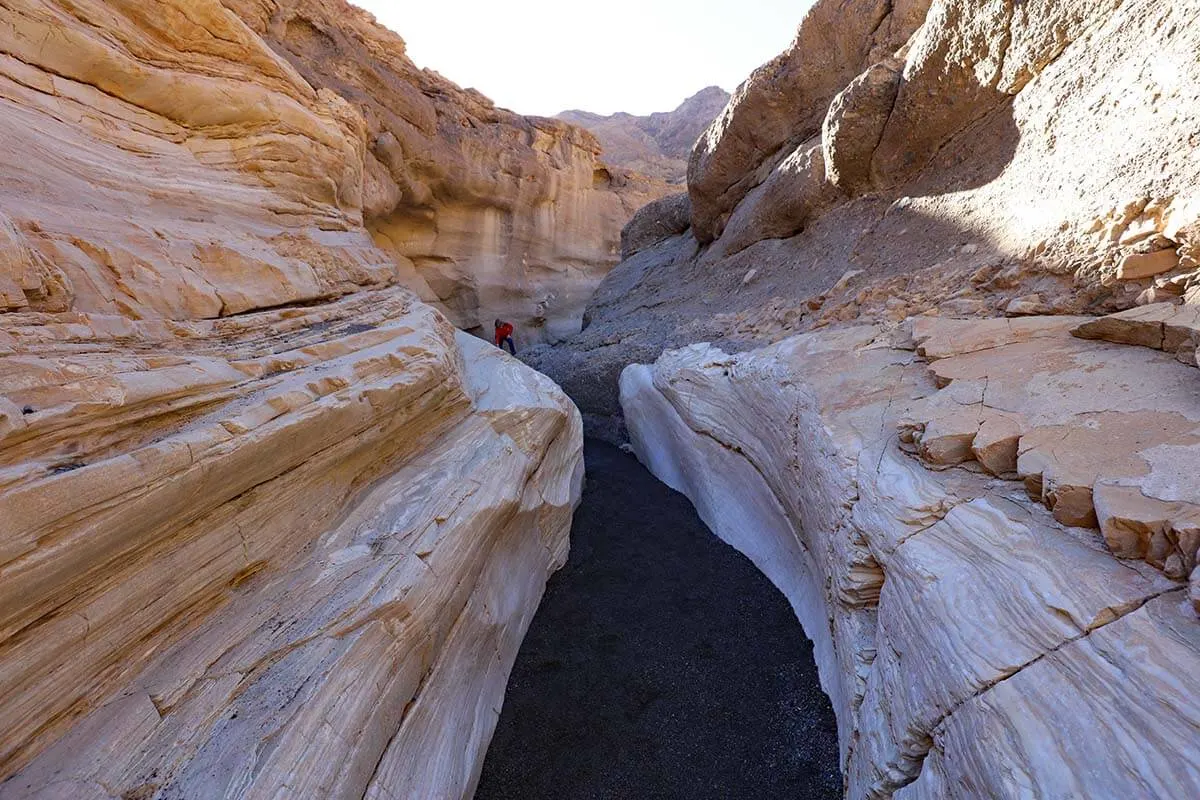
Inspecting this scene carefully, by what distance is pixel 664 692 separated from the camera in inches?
123

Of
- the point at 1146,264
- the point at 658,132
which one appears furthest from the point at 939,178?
the point at 658,132

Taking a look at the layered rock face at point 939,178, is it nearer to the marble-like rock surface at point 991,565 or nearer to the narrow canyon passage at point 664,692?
the marble-like rock surface at point 991,565

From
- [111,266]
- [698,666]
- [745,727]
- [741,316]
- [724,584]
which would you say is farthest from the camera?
[741,316]

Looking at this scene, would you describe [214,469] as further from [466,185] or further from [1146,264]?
[466,185]

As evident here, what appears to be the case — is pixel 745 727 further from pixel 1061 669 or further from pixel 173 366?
pixel 173 366

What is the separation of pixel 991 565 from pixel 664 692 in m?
2.08

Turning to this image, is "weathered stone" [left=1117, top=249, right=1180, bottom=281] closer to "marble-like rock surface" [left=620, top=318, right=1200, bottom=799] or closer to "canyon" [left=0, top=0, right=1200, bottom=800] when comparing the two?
"canyon" [left=0, top=0, right=1200, bottom=800]

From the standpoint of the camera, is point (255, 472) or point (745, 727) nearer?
point (255, 472)

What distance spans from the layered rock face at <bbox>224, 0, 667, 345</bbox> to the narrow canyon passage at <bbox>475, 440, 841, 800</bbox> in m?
7.96

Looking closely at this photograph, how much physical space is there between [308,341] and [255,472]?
1041 mm

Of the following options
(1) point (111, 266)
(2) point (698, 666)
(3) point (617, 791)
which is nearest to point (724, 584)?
(2) point (698, 666)

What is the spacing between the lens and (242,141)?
416 cm

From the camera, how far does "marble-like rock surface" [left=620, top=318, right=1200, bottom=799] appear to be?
4.09ft

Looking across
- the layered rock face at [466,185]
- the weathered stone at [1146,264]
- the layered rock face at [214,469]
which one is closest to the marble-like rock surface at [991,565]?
the weathered stone at [1146,264]
